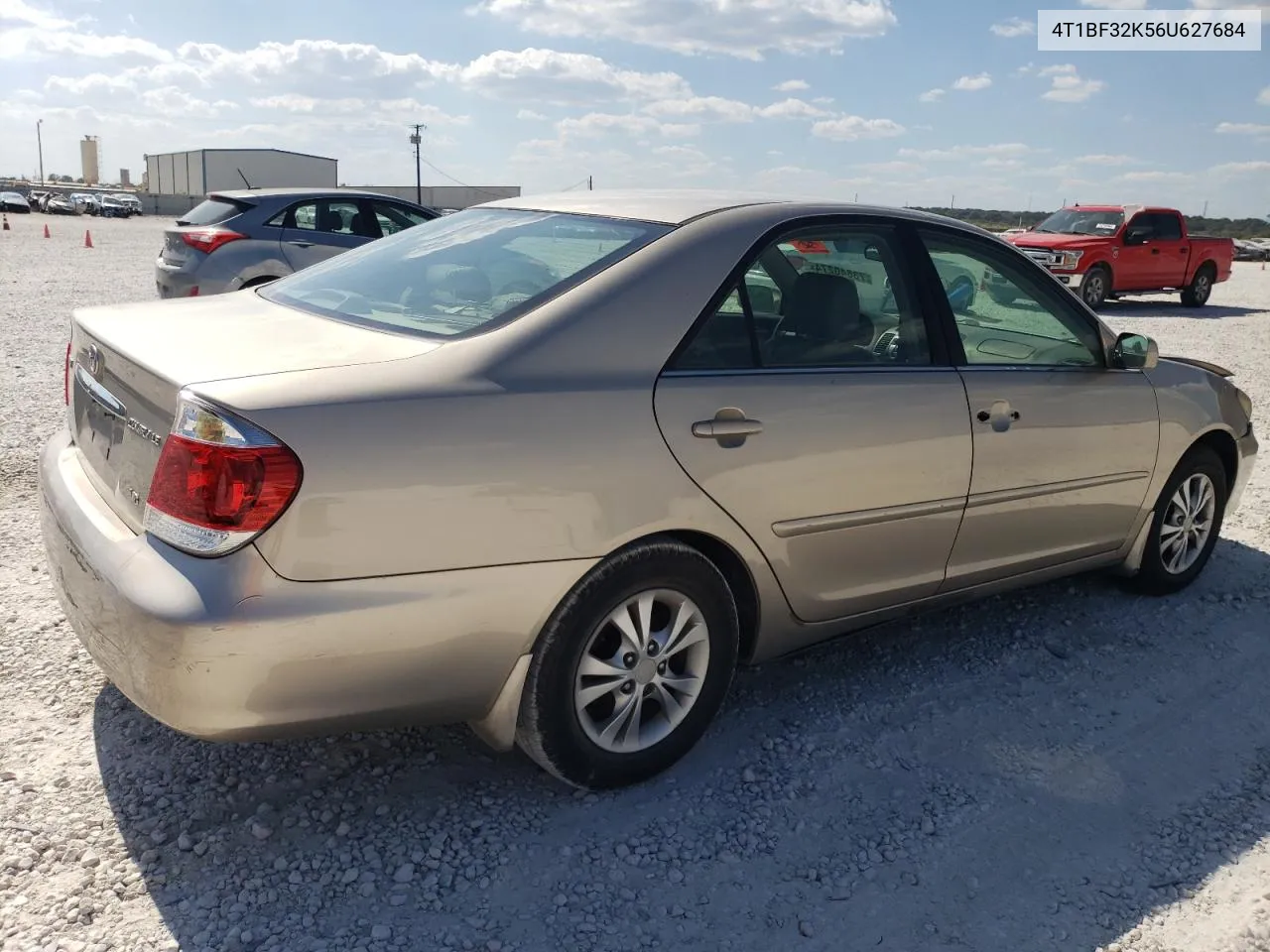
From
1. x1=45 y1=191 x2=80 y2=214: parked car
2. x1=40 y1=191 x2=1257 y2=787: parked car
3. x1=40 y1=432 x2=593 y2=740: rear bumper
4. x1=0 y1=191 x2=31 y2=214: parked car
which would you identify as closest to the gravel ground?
x1=40 y1=191 x2=1257 y2=787: parked car

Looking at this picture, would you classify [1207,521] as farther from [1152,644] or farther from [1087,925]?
[1087,925]

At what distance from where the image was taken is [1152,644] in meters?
4.30

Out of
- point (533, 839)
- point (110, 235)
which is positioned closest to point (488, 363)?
point (533, 839)

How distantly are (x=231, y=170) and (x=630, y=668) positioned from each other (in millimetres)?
80535

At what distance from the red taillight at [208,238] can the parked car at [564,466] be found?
7.09 m

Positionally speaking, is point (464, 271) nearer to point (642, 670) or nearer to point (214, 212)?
point (642, 670)

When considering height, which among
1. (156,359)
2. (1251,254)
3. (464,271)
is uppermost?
(1251,254)

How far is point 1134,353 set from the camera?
4.13 m

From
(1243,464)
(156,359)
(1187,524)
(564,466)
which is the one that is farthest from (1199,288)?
(156,359)

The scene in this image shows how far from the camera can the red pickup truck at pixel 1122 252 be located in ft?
58.0

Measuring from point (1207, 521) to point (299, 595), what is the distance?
4117 mm

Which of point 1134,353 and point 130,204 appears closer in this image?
point 1134,353

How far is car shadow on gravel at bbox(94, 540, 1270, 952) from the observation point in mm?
2564

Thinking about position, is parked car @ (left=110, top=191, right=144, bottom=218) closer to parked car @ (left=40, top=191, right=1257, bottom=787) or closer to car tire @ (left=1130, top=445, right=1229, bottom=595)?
parked car @ (left=40, top=191, right=1257, bottom=787)
